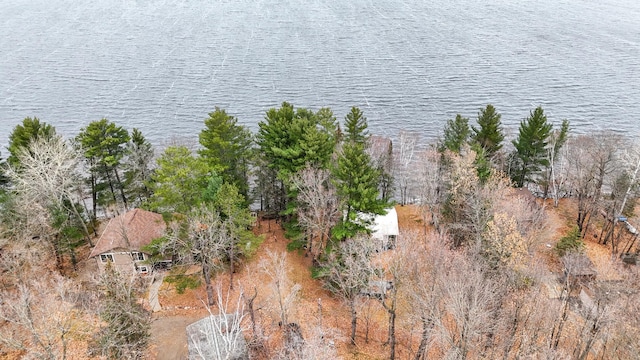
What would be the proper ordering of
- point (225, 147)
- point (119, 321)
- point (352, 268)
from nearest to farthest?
point (119, 321) < point (352, 268) < point (225, 147)

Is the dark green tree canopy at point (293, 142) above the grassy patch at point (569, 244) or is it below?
above

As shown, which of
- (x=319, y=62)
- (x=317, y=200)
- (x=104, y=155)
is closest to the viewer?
(x=317, y=200)

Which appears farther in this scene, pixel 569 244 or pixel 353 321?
pixel 569 244

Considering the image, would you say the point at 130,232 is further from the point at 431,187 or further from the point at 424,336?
the point at 431,187

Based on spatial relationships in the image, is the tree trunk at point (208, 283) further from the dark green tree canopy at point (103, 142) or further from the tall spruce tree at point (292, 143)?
the dark green tree canopy at point (103, 142)

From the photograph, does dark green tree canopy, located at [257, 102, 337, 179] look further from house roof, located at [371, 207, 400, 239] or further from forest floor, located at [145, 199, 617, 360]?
house roof, located at [371, 207, 400, 239]

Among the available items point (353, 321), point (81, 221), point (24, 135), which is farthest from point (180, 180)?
point (24, 135)

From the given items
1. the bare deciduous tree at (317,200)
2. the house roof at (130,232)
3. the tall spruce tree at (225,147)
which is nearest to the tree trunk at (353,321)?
the bare deciduous tree at (317,200)

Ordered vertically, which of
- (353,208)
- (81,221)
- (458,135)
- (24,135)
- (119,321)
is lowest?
(119,321)
